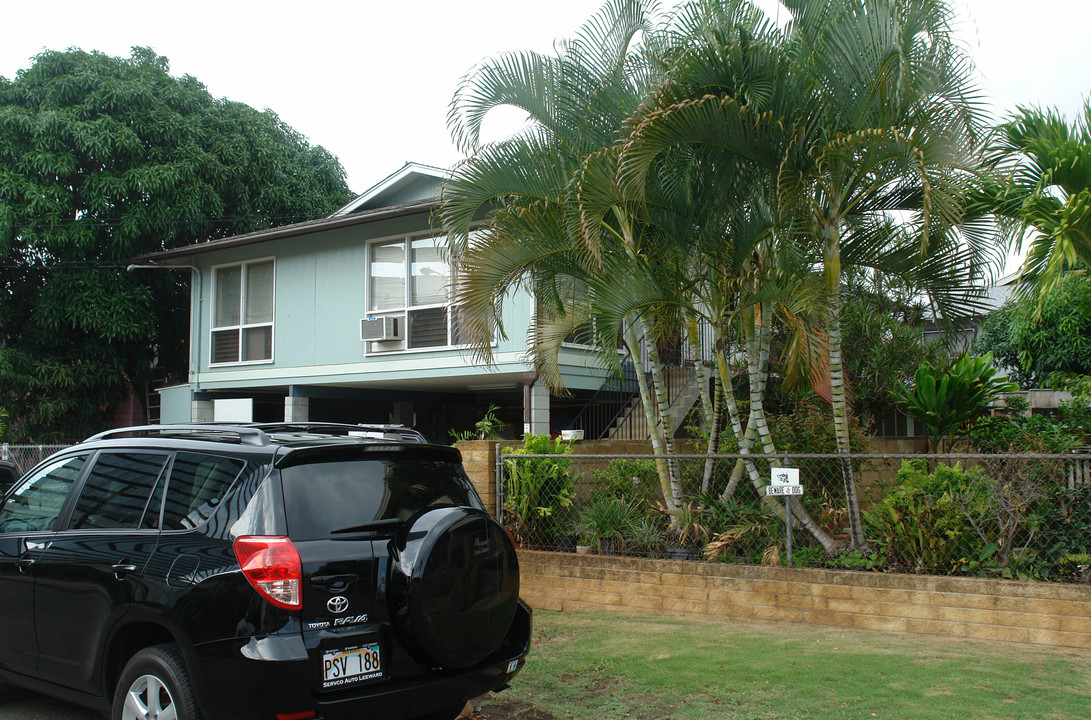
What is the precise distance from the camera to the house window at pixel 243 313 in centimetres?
1689

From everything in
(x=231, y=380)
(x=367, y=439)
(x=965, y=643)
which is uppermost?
(x=231, y=380)

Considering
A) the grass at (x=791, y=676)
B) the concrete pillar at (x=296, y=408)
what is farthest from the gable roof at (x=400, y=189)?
the grass at (x=791, y=676)

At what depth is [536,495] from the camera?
354 inches

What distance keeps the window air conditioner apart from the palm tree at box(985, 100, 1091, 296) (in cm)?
970

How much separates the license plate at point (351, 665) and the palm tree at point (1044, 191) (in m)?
5.24

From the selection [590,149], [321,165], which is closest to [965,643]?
[590,149]

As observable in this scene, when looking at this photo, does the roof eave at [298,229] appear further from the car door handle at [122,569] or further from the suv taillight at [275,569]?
the suv taillight at [275,569]

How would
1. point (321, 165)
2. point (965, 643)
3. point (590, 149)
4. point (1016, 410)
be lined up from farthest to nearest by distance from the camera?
point (321, 165) → point (1016, 410) → point (590, 149) → point (965, 643)

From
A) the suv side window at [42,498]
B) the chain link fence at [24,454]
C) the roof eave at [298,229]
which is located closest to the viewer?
the suv side window at [42,498]

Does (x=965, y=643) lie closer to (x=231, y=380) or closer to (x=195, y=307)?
(x=231, y=380)

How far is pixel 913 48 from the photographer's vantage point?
7410 millimetres

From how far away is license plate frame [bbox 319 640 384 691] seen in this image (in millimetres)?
3697

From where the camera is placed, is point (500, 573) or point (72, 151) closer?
point (500, 573)

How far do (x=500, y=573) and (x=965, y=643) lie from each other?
4016 millimetres
